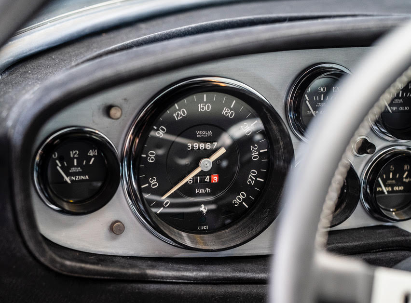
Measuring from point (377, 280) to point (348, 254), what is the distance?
0.91m

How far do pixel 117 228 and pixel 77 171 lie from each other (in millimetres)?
240

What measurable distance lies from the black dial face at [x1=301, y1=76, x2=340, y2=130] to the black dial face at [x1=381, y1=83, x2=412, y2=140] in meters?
0.26

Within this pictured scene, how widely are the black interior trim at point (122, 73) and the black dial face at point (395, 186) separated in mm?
670

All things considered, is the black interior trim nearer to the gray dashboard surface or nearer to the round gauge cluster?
the gray dashboard surface

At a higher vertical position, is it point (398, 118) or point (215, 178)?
point (398, 118)

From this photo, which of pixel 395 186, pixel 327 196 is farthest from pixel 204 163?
pixel 327 196

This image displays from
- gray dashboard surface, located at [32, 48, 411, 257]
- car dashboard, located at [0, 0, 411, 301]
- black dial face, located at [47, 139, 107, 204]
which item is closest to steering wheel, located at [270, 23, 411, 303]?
car dashboard, located at [0, 0, 411, 301]

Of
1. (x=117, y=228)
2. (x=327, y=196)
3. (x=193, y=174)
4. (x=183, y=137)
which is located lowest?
(x=117, y=228)

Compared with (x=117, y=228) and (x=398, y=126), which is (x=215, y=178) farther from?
(x=398, y=126)

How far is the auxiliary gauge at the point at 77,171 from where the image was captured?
1.66 meters

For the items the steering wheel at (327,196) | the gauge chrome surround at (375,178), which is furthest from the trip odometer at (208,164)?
the steering wheel at (327,196)

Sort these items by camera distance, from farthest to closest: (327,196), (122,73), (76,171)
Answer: (76,171) → (122,73) → (327,196)

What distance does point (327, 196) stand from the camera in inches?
41.9

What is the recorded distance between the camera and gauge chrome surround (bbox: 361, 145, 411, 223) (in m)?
2.11
